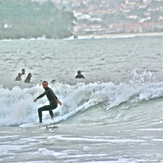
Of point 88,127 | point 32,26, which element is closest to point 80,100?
point 88,127

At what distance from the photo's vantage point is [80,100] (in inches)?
780

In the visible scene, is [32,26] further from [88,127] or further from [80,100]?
[88,127]

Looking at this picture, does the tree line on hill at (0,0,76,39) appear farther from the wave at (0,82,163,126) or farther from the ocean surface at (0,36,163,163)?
the ocean surface at (0,36,163,163)

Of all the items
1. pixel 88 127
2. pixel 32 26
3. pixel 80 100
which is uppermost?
pixel 32 26

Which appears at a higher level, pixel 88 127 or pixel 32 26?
pixel 32 26

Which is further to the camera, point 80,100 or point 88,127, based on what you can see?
point 80,100

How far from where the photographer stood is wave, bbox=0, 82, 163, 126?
1858cm

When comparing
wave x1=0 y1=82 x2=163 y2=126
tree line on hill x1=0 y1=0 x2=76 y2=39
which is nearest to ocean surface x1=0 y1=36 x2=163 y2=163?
wave x1=0 y1=82 x2=163 y2=126

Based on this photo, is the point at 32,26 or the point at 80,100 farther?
the point at 32,26

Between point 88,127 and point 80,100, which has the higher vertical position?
point 80,100

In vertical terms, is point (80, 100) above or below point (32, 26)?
below

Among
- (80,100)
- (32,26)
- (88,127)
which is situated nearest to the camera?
(88,127)

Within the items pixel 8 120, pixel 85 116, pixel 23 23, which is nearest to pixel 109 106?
pixel 85 116

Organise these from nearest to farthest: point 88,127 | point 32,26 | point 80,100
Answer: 1. point 88,127
2. point 80,100
3. point 32,26
